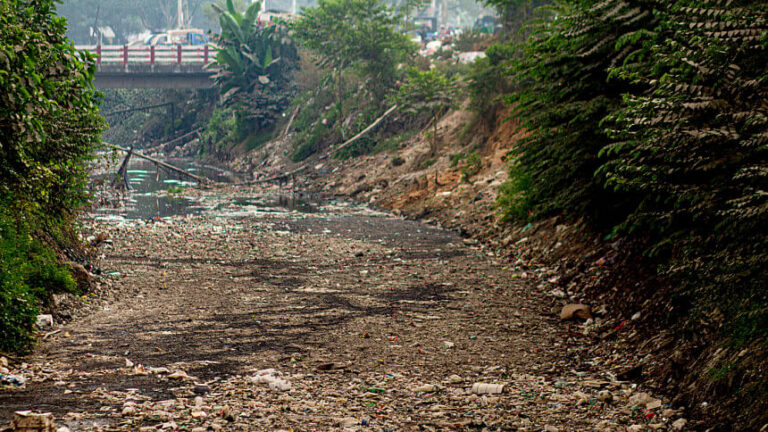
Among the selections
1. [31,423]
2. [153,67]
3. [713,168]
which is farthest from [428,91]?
[153,67]

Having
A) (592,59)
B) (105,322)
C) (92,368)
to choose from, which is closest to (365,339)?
(92,368)

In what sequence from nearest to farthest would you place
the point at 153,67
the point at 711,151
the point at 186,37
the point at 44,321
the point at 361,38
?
the point at 711,151
the point at 44,321
the point at 361,38
the point at 153,67
the point at 186,37

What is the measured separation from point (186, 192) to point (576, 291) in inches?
611

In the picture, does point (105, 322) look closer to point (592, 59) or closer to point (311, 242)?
point (311, 242)

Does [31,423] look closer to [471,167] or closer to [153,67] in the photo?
[471,167]

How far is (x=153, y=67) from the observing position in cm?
3309

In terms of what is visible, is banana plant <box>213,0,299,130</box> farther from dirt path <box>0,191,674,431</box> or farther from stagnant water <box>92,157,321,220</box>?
dirt path <box>0,191,674,431</box>

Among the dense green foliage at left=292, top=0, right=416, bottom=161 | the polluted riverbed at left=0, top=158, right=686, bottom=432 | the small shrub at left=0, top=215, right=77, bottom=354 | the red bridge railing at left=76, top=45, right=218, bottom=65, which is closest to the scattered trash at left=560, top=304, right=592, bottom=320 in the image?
the polluted riverbed at left=0, top=158, right=686, bottom=432

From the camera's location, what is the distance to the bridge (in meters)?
32.6

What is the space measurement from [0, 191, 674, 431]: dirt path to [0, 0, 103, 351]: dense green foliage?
60 centimetres

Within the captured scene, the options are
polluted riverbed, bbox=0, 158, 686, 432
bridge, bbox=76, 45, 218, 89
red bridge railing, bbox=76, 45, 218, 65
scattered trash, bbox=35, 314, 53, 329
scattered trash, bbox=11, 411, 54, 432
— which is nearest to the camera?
scattered trash, bbox=11, 411, 54, 432

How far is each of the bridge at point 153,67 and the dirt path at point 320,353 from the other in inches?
1028

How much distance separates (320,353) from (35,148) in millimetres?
4005

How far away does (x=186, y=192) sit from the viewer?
65.3ft
